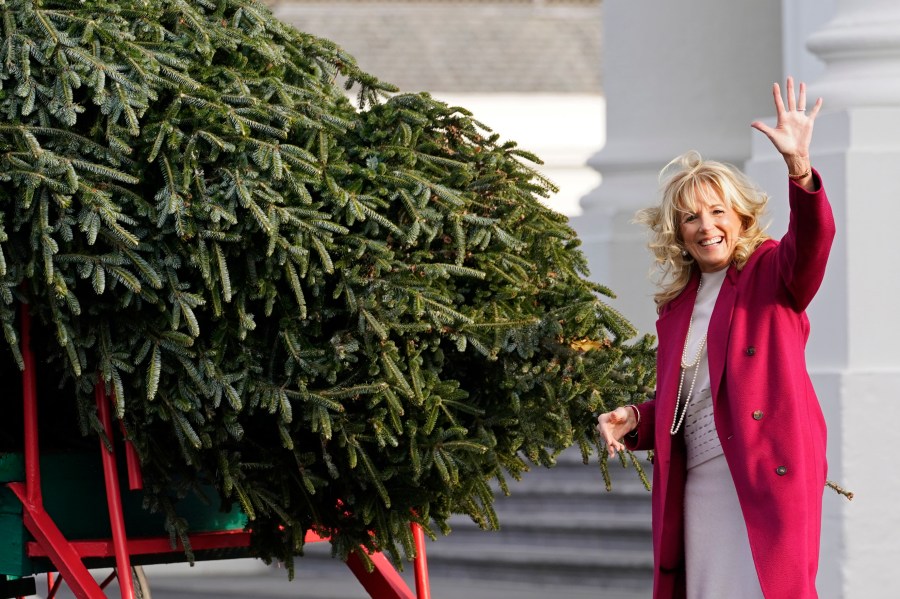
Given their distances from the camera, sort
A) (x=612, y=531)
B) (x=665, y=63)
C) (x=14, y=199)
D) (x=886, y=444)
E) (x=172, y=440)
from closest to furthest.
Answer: (x=14, y=199)
(x=172, y=440)
(x=886, y=444)
(x=612, y=531)
(x=665, y=63)

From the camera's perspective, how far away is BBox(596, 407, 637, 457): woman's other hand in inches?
112

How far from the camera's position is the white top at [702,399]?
2807 millimetres

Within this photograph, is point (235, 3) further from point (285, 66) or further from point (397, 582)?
point (397, 582)

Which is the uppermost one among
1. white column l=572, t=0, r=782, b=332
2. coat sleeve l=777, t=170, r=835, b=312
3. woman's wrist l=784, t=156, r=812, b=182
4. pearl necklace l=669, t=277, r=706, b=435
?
white column l=572, t=0, r=782, b=332

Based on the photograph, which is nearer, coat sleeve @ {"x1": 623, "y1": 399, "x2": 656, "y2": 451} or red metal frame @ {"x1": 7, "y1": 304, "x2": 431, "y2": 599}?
red metal frame @ {"x1": 7, "y1": 304, "x2": 431, "y2": 599}

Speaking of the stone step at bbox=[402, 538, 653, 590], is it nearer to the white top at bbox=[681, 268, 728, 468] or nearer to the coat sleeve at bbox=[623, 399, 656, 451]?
the coat sleeve at bbox=[623, 399, 656, 451]

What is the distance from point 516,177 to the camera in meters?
3.13

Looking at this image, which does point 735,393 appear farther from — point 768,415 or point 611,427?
point 611,427

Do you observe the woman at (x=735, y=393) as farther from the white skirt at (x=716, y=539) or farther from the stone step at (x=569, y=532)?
the stone step at (x=569, y=532)

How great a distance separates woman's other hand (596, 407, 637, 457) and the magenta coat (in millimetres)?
70

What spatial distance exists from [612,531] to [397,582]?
3026 mm

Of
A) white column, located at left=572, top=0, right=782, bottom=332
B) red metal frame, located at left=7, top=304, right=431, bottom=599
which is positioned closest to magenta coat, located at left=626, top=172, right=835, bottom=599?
red metal frame, located at left=7, top=304, right=431, bottom=599

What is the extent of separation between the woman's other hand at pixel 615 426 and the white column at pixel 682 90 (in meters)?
4.20

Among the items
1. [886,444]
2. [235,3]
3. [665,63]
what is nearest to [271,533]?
[235,3]
